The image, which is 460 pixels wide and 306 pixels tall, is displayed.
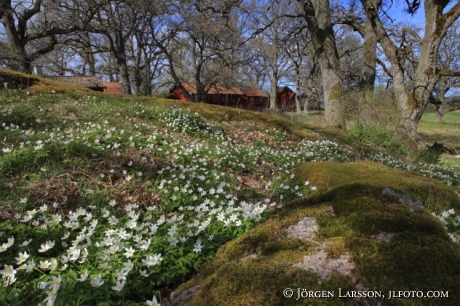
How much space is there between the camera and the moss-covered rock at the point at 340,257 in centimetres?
140

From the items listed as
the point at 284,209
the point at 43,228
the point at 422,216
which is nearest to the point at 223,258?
the point at 284,209

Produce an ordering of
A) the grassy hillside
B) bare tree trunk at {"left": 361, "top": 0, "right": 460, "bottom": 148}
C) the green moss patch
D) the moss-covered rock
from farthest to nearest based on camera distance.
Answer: bare tree trunk at {"left": 361, "top": 0, "right": 460, "bottom": 148}, the green moss patch, the grassy hillside, the moss-covered rock

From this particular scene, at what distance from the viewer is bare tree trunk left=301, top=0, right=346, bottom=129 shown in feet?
40.5

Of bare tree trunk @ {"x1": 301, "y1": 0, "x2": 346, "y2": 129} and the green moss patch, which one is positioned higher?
bare tree trunk @ {"x1": 301, "y1": 0, "x2": 346, "y2": 129}

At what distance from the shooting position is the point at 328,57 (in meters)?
12.5

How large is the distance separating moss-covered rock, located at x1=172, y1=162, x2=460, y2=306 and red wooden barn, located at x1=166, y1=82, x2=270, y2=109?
3782 centimetres

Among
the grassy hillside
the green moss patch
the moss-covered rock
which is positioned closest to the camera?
the moss-covered rock

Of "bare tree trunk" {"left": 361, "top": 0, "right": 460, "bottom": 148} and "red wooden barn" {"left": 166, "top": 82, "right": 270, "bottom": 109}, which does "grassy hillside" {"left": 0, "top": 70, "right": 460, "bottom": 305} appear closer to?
"bare tree trunk" {"left": 361, "top": 0, "right": 460, "bottom": 148}

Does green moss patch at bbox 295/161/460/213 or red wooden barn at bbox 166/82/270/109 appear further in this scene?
red wooden barn at bbox 166/82/270/109

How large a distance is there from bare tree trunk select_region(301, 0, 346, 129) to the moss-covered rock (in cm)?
1116

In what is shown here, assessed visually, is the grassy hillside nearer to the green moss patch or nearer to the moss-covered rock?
the green moss patch

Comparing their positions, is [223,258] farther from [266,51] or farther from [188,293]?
[266,51]

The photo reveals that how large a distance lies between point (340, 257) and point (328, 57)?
12609 mm

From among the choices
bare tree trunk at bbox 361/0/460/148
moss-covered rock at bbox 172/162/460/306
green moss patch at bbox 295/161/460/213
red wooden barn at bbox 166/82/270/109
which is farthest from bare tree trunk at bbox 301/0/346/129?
red wooden barn at bbox 166/82/270/109
